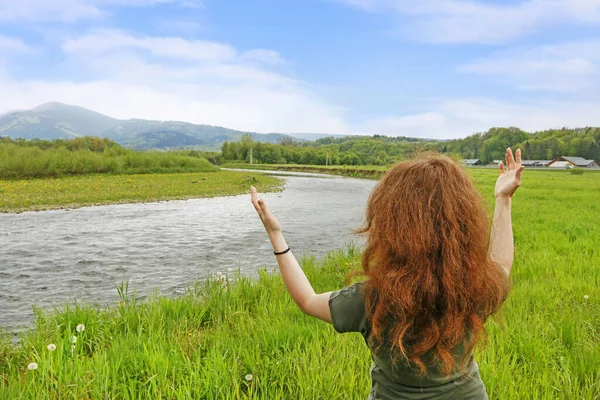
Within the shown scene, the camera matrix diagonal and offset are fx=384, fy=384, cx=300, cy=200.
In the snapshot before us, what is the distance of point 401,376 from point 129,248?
11.3 m

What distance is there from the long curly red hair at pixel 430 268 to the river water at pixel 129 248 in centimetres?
274

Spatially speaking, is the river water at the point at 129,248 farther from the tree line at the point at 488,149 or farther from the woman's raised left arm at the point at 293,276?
the tree line at the point at 488,149

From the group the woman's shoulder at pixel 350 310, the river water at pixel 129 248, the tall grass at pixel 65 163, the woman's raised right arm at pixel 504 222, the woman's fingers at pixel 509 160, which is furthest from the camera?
the tall grass at pixel 65 163

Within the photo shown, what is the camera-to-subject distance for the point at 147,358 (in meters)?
3.39

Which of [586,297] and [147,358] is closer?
[147,358]

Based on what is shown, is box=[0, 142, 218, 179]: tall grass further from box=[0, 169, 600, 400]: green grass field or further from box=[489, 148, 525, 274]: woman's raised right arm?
box=[489, 148, 525, 274]: woman's raised right arm

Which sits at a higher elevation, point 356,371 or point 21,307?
point 356,371

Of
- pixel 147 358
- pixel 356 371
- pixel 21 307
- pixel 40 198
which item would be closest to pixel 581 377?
pixel 356 371

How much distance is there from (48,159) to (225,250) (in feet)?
134

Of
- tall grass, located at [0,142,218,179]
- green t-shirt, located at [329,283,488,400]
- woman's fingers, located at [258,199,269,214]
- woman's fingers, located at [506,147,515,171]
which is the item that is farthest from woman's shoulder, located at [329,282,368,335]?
tall grass, located at [0,142,218,179]

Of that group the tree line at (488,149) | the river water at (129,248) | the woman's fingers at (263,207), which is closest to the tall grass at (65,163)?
the river water at (129,248)

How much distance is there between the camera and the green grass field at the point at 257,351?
304 centimetres

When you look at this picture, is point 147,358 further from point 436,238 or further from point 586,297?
point 586,297

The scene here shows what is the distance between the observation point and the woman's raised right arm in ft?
6.93
